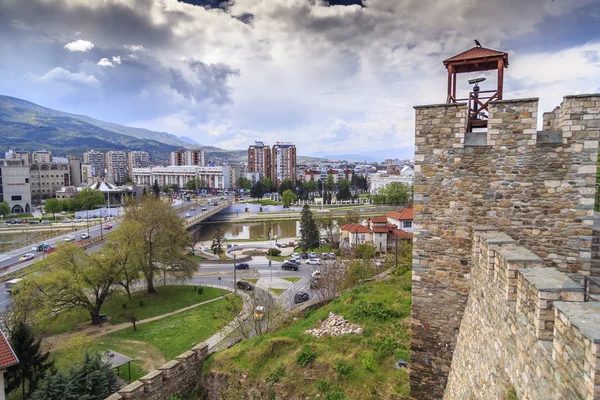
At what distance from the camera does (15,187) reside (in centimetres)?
7531

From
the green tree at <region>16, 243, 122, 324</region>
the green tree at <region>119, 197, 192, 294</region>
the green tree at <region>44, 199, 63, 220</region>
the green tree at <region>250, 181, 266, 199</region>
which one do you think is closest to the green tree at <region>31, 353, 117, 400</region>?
the green tree at <region>16, 243, 122, 324</region>

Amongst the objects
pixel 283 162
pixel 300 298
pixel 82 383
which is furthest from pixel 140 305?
pixel 283 162

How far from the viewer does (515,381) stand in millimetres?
3496

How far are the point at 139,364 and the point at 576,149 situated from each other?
17772 millimetres

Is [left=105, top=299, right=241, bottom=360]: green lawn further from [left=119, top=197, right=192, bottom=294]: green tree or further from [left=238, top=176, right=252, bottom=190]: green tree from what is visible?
[left=238, top=176, right=252, bottom=190]: green tree

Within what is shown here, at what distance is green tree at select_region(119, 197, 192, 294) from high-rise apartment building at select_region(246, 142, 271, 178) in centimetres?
11290

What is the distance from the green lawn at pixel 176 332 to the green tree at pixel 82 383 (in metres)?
5.51

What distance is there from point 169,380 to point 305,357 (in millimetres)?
4194

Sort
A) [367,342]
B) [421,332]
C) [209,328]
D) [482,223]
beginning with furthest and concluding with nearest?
[209,328] → [367,342] → [421,332] → [482,223]

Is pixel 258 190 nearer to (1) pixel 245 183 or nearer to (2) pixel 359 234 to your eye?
(1) pixel 245 183

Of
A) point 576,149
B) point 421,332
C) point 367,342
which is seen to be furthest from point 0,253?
point 576,149

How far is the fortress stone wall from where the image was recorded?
5.05 metres

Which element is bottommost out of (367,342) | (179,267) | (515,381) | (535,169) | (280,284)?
(280,284)

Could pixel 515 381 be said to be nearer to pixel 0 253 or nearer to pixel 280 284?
pixel 280 284
